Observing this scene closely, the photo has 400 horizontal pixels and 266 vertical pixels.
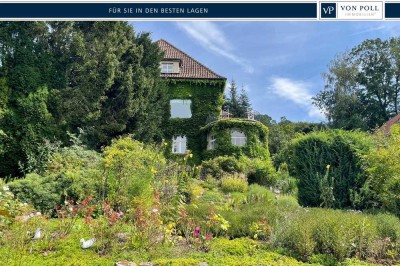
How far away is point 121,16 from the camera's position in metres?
5.23

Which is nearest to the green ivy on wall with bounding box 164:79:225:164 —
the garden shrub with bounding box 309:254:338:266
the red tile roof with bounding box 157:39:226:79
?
the red tile roof with bounding box 157:39:226:79

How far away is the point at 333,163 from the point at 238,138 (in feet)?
41.1

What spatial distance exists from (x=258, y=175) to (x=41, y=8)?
14.0 metres

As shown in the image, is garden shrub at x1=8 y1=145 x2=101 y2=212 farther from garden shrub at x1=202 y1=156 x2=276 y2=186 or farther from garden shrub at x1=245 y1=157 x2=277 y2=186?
garden shrub at x1=245 y1=157 x2=277 y2=186

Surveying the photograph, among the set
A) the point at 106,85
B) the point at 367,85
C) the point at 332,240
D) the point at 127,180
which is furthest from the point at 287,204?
the point at 367,85

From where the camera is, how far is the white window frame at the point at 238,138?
2238 centimetres

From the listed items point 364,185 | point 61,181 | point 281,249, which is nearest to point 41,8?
point 61,181

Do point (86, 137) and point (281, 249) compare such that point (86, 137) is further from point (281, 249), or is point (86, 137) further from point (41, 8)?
point (281, 249)

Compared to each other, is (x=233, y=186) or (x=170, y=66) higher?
(x=170, y=66)

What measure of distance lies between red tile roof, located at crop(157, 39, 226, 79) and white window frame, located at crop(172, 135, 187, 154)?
447 cm

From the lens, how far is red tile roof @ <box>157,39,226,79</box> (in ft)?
81.9

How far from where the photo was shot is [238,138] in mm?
22531

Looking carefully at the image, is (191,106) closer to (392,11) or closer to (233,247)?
(392,11)

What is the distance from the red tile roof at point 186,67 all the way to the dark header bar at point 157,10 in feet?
63.2
